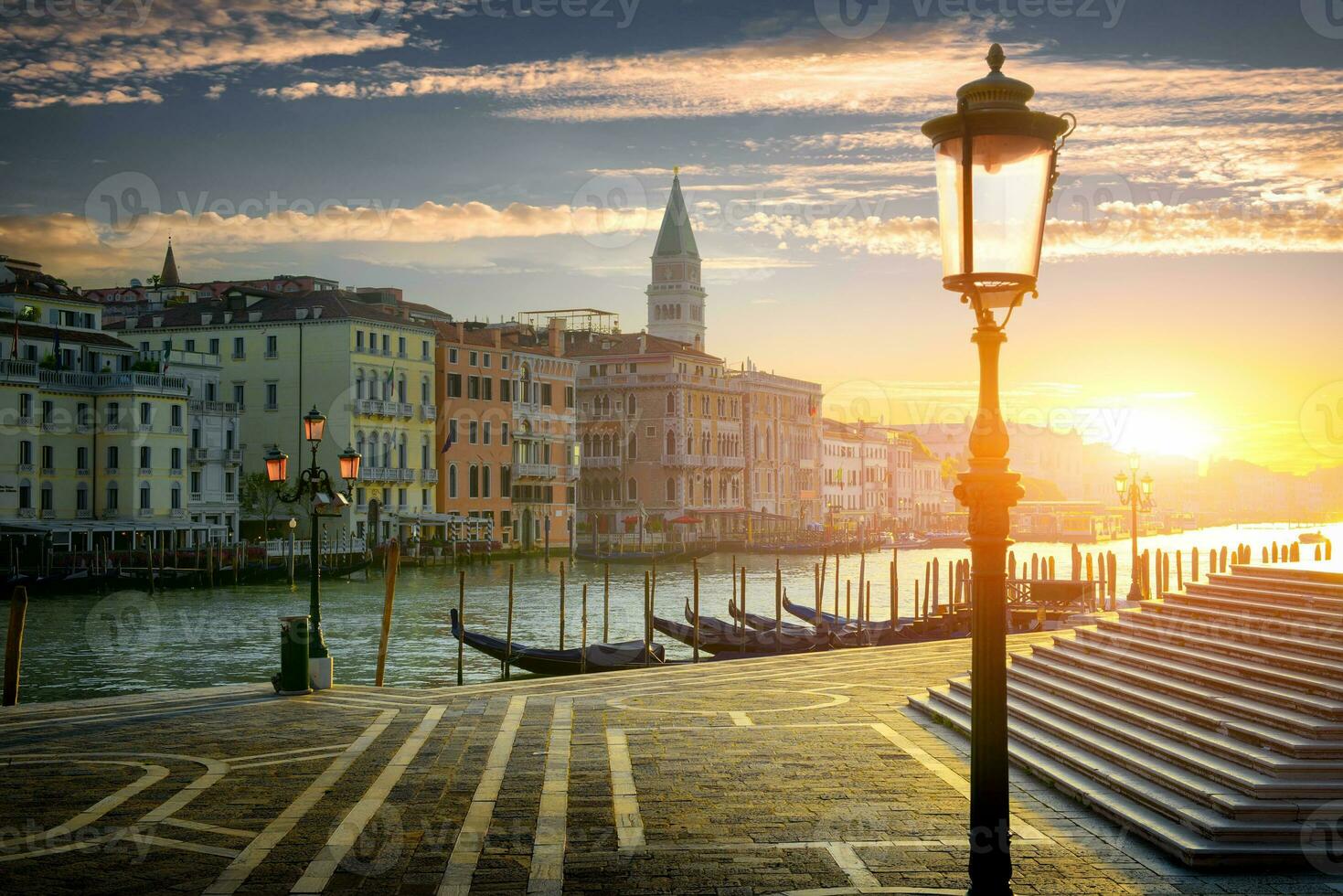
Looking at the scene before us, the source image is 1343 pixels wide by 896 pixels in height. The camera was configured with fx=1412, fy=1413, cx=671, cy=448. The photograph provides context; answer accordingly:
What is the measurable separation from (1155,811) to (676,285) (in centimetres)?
10181

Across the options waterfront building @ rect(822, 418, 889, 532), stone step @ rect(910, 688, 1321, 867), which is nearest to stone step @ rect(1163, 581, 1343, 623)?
stone step @ rect(910, 688, 1321, 867)

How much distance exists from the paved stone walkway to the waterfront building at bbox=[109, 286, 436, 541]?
4374cm

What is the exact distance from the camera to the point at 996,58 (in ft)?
17.0

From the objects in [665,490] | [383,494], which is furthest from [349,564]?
[665,490]

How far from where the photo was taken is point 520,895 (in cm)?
659

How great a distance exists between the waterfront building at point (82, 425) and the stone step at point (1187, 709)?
39.4 m

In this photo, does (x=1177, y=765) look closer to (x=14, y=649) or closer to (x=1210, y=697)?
(x=1210, y=697)

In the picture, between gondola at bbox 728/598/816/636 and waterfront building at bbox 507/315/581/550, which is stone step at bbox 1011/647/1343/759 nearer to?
gondola at bbox 728/598/816/636

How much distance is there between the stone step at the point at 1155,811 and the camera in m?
7.20

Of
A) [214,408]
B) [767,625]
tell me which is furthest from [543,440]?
[767,625]

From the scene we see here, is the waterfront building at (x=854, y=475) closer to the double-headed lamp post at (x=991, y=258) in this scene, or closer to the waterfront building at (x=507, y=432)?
the waterfront building at (x=507, y=432)

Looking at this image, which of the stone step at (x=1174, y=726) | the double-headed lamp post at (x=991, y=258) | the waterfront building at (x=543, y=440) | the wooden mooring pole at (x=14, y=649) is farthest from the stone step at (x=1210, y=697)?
the waterfront building at (x=543, y=440)

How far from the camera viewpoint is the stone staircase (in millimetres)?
7453

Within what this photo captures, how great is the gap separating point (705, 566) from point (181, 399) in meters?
25.1
